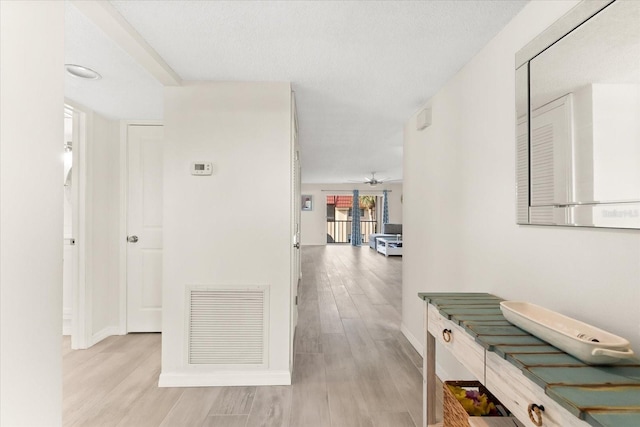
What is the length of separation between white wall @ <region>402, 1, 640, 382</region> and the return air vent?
1414mm

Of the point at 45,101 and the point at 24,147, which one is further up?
the point at 45,101

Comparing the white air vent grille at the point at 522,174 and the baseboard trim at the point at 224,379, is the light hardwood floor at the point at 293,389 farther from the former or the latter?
the white air vent grille at the point at 522,174

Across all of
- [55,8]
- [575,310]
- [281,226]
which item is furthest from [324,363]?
[55,8]

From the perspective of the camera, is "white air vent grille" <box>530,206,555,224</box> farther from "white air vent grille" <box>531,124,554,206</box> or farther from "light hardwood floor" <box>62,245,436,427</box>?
"light hardwood floor" <box>62,245,436,427</box>

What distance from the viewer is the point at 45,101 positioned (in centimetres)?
115

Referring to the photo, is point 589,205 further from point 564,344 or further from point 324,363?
point 324,363

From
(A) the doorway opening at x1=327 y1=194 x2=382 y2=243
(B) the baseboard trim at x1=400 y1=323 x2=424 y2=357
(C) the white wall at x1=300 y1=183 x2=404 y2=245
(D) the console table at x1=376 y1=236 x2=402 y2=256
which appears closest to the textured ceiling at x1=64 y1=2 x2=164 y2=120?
(B) the baseboard trim at x1=400 y1=323 x2=424 y2=357

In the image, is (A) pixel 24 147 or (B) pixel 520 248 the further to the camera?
(B) pixel 520 248

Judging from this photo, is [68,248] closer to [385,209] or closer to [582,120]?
[582,120]

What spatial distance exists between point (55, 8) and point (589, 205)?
207 cm

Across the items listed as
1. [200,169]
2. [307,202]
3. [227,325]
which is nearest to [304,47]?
[200,169]

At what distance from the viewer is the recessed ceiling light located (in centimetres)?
221

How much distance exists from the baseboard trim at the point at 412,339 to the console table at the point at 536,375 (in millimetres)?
1533

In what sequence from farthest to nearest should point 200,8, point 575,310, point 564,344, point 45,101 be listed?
point 200,8
point 575,310
point 45,101
point 564,344
